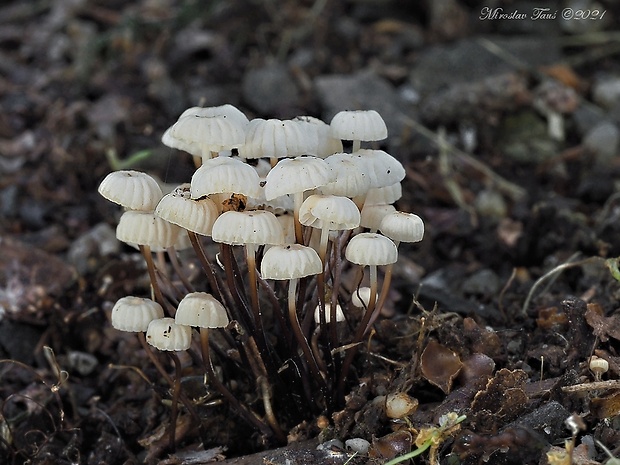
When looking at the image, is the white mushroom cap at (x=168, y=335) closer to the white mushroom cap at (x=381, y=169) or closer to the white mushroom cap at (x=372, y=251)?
the white mushroom cap at (x=372, y=251)

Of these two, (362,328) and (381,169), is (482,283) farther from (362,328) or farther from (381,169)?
(381,169)

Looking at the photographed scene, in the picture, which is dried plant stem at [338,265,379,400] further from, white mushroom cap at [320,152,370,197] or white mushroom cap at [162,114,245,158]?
white mushroom cap at [162,114,245,158]

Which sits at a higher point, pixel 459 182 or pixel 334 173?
pixel 334 173

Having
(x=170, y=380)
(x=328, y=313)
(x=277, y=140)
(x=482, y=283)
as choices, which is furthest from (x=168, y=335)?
(x=482, y=283)

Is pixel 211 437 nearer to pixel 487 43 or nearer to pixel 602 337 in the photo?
pixel 602 337

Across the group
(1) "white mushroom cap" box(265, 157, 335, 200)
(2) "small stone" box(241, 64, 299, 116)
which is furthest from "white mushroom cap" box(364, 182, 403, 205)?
(2) "small stone" box(241, 64, 299, 116)

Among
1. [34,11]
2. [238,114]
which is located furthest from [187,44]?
[238,114]

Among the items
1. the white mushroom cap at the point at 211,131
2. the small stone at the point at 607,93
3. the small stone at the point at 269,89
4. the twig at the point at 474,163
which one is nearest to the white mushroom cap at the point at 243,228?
the white mushroom cap at the point at 211,131
